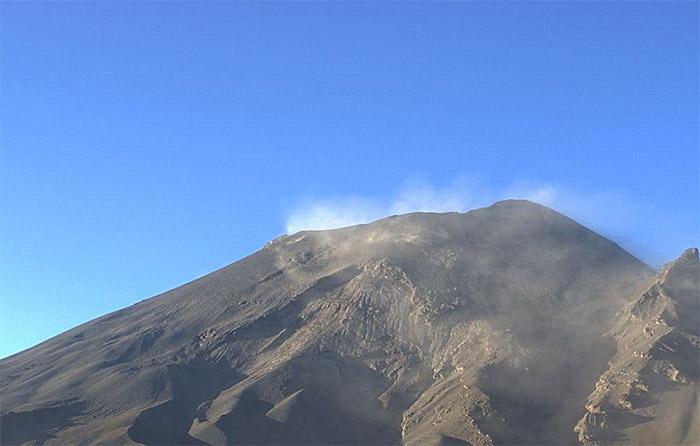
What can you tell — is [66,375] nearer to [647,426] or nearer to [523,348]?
[523,348]

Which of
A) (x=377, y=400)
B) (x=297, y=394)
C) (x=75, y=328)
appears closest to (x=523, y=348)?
(x=377, y=400)

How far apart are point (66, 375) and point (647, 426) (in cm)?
8387

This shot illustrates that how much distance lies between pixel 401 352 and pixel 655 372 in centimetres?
3627

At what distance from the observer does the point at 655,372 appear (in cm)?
11681

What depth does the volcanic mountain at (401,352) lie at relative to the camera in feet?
383

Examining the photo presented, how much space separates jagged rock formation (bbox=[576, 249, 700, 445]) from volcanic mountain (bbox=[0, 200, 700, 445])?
0.78 feet

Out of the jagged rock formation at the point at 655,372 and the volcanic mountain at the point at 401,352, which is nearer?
the jagged rock formation at the point at 655,372

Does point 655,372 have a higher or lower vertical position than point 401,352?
lower

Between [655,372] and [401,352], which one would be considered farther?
[401,352]

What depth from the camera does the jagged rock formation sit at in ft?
356

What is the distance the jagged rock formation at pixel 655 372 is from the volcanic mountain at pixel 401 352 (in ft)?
0.78

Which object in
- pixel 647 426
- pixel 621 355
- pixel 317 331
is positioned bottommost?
pixel 647 426

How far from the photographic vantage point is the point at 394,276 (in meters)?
150

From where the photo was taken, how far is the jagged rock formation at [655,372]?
356 ft
